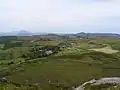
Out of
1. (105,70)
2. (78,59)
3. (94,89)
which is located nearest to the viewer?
(94,89)

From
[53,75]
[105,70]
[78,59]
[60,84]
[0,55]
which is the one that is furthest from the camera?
[0,55]

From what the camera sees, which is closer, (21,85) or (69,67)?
(21,85)

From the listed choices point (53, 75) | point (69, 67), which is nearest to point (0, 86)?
point (53, 75)

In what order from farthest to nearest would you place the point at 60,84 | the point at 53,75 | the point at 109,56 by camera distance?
the point at 109,56 < the point at 53,75 < the point at 60,84

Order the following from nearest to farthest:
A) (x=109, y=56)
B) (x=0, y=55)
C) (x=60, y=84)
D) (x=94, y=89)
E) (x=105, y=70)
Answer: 1. (x=94, y=89)
2. (x=60, y=84)
3. (x=105, y=70)
4. (x=109, y=56)
5. (x=0, y=55)

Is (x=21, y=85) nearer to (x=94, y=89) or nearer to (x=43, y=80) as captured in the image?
(x=43, y=80)

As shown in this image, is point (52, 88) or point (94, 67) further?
point (94, 67)

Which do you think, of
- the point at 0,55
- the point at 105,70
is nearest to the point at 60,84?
the point at 105,70

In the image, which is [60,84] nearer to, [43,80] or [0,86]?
[43,80]
